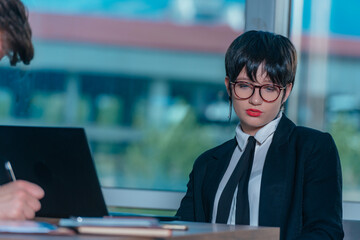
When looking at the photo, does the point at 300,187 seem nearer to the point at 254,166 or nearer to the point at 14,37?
the point at 254,166

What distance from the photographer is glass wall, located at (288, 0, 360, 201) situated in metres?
2.55

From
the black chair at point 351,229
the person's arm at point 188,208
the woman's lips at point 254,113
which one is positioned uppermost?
the woman's lips at point 254,113

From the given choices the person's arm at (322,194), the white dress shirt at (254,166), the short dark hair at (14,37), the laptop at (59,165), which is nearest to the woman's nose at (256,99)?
the white dress shirt at (254,166)

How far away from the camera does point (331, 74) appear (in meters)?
2.59

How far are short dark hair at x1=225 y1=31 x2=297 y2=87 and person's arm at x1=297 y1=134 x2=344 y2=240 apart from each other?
243mm

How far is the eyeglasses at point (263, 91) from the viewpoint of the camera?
1950 mm

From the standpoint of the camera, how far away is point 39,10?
288 centimetres

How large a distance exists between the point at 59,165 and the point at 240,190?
26.3 inches

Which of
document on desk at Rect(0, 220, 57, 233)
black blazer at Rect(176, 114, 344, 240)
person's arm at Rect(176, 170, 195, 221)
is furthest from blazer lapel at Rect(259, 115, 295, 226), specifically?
document on desk at Rect(0, 220, 57, 233)

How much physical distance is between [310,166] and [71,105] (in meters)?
1.30

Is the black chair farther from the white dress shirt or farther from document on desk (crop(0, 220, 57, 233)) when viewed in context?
document on desk (crop(0, 220, 57, 233))

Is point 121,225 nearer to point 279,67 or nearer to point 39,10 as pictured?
point 279,67

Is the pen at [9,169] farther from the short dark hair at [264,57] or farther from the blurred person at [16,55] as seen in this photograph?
the short dark hair at [264,57]

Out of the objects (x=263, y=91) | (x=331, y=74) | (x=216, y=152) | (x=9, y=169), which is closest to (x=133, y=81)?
(x=216, y=152)
